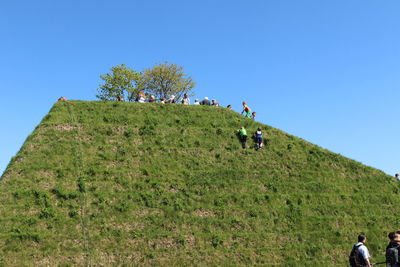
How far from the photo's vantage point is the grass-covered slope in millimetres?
17141

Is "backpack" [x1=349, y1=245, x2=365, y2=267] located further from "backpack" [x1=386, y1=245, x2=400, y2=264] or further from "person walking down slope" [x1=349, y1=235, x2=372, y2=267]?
"backpack" [x1=386, y1=245, x2=400, y2=264]

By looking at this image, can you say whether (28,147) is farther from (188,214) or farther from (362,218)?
(362,218)

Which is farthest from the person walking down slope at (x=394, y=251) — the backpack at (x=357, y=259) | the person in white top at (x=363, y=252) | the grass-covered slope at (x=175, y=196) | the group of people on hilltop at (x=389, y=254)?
the grass-covered slope at (x=175, y=196)

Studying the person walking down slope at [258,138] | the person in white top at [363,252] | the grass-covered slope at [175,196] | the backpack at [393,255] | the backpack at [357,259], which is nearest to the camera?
the backpack at [393,255]

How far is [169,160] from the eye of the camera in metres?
23.0

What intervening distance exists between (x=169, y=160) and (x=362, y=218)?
13340 mm

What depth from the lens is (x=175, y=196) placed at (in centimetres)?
2030

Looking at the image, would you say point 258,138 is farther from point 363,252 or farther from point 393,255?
point 393,255

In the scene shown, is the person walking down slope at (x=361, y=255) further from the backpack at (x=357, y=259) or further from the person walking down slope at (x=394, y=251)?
the person walking down slope at (x=394, y=251)

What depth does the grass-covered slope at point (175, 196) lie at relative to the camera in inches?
675

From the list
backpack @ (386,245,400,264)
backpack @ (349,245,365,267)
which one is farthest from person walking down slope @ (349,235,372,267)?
backpack @ (386,245,400,264)

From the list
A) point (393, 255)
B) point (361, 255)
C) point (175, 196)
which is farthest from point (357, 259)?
point (175, 196)

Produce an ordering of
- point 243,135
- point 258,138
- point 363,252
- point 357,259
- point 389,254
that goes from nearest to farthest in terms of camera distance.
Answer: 1. point 389,254
2. point 363,252
3. point 357,259
4. point 258,138
5. point 243,135

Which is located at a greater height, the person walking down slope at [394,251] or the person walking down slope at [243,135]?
the person walking down slope at [243,135]
